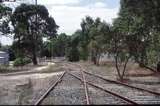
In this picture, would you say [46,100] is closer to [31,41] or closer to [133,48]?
[133,48]

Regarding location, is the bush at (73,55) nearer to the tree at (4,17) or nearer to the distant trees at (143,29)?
the tree at (4,17)

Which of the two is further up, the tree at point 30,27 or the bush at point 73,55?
the tree at point 30,27

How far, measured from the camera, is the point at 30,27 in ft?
315

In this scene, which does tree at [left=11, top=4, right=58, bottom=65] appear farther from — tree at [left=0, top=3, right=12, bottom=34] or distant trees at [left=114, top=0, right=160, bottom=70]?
distant trees at [left=114, top=0, right=160, bottom=70]

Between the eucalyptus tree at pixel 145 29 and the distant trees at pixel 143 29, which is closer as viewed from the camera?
the distant trees at pixel 143 29

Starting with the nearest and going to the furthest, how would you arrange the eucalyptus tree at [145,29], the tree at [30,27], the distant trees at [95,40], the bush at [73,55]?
the eucalyptus tree at [145,29], the distant trees at [95,40], the tree at [30,27], the bush at [73,55]

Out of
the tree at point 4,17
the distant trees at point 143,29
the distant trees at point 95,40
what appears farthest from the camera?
the tree at point 4,17

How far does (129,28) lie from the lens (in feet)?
109

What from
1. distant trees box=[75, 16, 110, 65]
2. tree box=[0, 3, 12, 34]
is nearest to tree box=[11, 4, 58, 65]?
distant trees box=[75, 16, 110, 65]

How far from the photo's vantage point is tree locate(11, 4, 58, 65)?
93.7 m

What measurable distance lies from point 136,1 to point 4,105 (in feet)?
74.2

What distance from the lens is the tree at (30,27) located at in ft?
307

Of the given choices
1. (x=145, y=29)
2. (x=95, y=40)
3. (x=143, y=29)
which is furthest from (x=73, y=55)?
(x=143, y=29)

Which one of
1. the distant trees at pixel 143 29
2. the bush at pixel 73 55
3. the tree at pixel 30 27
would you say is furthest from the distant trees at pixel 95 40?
the tree at pixel 30 27
